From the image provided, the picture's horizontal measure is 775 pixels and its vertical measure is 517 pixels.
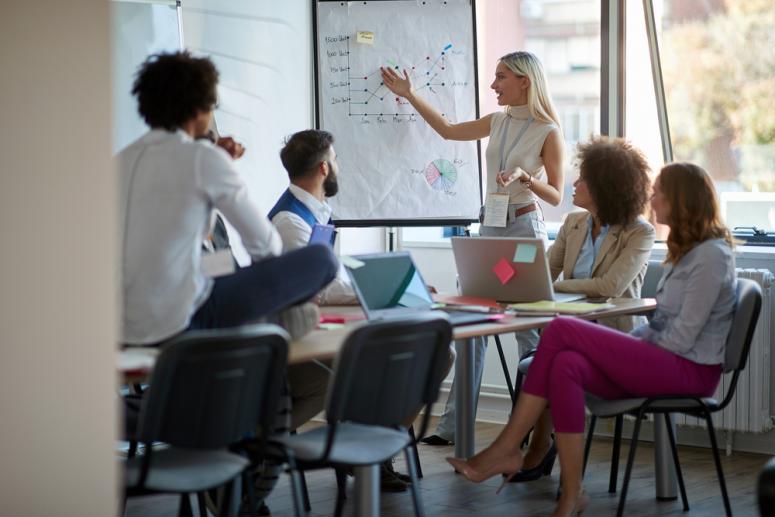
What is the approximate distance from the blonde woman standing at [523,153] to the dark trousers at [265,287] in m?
1.94

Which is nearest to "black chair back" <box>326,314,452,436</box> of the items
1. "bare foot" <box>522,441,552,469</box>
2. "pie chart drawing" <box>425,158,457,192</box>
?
"bare foot" <box>522,441,552,469</box>

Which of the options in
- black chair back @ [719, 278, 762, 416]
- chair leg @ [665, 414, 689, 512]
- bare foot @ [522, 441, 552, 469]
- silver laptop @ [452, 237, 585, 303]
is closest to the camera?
black chair back @ [719, 278, 762, 416]

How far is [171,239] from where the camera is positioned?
2.68 metres

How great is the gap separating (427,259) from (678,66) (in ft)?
5.35

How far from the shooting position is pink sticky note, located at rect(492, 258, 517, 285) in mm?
3822

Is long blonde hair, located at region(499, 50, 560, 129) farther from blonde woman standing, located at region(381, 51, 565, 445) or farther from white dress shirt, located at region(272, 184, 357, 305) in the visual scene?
white dress shirt, located at region(272, 184, 357, 305)

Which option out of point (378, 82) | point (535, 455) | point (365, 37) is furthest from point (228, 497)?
point (365, 37)

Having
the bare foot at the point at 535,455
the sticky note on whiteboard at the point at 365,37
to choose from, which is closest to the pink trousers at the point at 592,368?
the bare foot at the point at 535,455

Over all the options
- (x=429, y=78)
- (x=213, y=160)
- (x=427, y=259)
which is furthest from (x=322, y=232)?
(x=427, y=259)

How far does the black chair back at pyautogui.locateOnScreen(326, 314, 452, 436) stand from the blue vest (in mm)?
1085

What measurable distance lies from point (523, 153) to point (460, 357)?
1073mm

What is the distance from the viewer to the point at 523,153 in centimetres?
473

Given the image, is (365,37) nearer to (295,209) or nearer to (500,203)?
(500,203)

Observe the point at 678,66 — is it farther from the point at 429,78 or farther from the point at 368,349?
the point at 368,349
